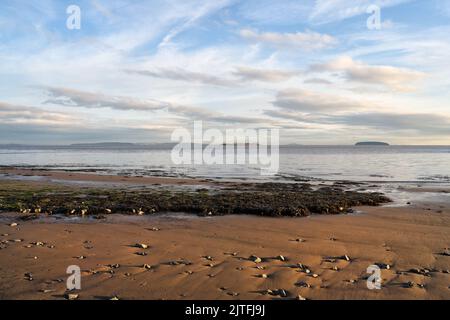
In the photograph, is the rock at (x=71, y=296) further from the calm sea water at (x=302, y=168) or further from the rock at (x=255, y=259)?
the calm sea water at (x=302, y=168)

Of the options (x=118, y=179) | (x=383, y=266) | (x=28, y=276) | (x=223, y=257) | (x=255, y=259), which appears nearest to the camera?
(x=28, y=276)

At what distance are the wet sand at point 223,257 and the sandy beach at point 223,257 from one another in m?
0.02

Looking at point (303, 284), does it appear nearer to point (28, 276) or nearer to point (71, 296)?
point (71, 296)

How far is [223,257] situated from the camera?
8094mm

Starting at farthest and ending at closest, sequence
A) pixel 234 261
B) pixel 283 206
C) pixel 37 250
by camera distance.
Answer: pixel 283 206 < pixel 37 250 < pixel 234 261

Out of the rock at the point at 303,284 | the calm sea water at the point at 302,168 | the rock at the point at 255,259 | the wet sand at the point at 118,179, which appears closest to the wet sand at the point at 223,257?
the rock at the point at 303,284

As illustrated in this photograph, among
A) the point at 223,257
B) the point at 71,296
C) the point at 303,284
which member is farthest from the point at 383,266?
the point at 71,296

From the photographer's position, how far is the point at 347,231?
10766 mm

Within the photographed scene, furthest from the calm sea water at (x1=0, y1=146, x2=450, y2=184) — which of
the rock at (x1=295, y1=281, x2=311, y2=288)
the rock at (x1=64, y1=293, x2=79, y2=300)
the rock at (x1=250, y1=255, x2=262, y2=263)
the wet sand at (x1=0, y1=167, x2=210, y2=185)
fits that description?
the rock at (x1=64, y1=293, x2=79, y2=300)

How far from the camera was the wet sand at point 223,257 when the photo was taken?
6262mm

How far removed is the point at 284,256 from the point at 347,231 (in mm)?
3466

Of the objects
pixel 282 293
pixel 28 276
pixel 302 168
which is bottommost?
pixel 282 293
